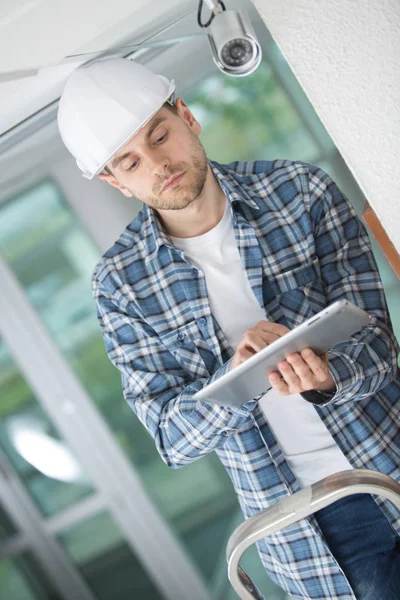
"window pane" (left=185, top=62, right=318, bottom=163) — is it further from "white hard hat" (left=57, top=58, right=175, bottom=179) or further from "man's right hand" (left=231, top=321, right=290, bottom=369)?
"man's right hand" (left=231, top=321, right=290, bottom=369)

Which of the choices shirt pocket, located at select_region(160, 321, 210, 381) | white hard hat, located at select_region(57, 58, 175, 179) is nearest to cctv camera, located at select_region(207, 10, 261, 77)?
white hard hat, located at select_region(57, 58, 175, 179)

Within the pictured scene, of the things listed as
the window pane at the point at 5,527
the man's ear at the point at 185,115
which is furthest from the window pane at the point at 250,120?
the window pane at the point at 5,527

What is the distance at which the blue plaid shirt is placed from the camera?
1687mm

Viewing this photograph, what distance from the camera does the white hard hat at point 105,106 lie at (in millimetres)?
1650

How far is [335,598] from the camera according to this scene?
1683mm

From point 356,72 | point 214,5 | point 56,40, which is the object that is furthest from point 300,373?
point 56,40

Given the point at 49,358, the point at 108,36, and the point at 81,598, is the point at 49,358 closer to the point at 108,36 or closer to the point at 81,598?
the point at 81,598

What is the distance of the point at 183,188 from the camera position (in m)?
1.75

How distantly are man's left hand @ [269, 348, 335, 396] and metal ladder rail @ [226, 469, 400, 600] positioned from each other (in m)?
0.28

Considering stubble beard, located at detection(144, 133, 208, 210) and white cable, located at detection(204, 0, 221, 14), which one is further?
stubble beard, located at detection(144, 133, 208, 210)

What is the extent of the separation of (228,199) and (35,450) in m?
2.16

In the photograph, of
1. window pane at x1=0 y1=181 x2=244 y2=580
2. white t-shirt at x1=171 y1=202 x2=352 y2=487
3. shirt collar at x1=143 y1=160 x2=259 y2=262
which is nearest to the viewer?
white t-shirt at x1=171 y1=202 x2=352 y2=487

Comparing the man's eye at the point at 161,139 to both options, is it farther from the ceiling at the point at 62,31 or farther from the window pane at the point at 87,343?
the window pane at the point at 87,343

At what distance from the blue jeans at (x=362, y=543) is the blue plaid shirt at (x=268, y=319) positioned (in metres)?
0.03
